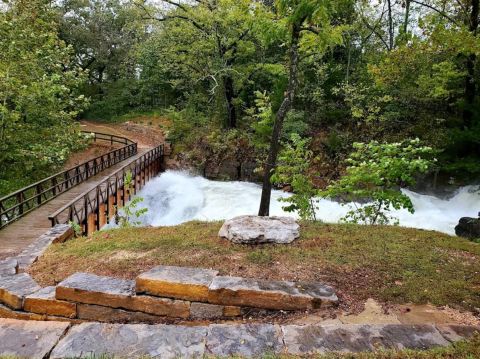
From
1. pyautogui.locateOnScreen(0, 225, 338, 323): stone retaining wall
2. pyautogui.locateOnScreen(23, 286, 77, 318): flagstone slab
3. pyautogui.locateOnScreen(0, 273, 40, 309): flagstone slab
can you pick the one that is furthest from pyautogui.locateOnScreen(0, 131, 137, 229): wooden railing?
pyautogui.locateOnScreen(0, 225, 338, 323): stone retaining wall

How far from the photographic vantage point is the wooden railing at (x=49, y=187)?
10.0m

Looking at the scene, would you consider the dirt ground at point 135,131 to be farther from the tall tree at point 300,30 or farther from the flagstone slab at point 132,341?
the flagstone slab at point 132,341

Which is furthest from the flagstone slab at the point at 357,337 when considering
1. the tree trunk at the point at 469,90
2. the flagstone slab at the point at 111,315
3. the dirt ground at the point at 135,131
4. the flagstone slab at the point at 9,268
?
the dirt ground at the point at 135,131

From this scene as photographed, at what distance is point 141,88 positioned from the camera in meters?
34.4

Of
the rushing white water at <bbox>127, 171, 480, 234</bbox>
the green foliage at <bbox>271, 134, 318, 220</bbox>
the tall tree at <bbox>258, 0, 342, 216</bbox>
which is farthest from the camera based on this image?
the rushing white water at <bbox>127, 171, 480, 234</bbox>

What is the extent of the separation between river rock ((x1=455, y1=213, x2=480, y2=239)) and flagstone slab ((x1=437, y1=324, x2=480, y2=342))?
6730 millimetres

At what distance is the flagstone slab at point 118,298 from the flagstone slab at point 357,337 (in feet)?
3.96

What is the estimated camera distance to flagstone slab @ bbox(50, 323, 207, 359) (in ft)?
9.31

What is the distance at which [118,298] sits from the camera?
3.65m

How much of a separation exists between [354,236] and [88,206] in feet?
28.6

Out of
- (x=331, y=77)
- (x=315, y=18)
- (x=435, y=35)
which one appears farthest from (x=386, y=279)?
(x=331, y=77)

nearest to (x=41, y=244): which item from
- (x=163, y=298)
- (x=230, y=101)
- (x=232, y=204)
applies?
(x=163, y=298)

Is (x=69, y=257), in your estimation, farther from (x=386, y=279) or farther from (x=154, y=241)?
(x=386, y=279)

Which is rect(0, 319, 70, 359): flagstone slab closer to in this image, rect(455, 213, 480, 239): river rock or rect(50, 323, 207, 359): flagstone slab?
rect(50, 323, 207, 359): flagstone slab
